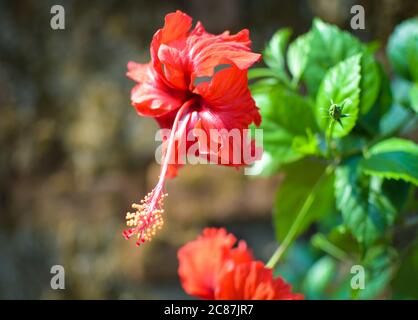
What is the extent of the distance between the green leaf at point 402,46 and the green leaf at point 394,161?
0.12m

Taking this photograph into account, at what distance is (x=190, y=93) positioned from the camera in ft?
1.98

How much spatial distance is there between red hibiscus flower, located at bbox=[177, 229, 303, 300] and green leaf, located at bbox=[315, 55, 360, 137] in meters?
0.17

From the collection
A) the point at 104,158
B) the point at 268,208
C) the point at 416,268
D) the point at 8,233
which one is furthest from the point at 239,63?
the point at 8,233

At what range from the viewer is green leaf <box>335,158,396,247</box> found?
654 mm

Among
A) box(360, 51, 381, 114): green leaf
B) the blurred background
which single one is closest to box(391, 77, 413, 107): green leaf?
box(360, 51, 381, 114): green leaf

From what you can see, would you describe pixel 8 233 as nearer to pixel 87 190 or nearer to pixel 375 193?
pixel 87 190

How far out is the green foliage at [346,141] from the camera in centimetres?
64

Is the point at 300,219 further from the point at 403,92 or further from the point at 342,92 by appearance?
the point at 403,92

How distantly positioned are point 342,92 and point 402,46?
190 millimetres

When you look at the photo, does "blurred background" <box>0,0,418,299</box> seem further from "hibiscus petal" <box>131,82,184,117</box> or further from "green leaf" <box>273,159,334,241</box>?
"hibiscus petal" <box>131,82,184,117</box>

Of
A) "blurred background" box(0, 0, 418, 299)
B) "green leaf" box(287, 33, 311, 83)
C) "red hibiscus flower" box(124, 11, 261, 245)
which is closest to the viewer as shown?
"red hibiscus flower" box(124, 11, 261, 245)

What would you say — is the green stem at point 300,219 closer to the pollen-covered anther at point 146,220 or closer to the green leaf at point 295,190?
the green leaf at point 295,190

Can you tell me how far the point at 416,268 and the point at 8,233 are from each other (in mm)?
1231

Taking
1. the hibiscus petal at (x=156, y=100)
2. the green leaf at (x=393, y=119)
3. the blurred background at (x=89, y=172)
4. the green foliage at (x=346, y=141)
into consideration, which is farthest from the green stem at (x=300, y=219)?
the blurred background at (x=89, y=172)
